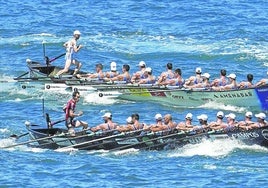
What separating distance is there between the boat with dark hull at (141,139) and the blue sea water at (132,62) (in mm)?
318

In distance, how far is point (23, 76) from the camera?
61.3 m

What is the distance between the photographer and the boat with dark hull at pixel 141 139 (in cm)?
4700

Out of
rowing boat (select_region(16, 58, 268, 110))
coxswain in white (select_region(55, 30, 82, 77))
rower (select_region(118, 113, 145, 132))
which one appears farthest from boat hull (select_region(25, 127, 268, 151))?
coxswain in white (select_region(55, 30, 82, 77))

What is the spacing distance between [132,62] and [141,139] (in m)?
19.6

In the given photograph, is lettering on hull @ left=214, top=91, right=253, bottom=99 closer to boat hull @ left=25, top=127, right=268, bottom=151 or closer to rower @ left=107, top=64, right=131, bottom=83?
rower @ left=107, top=64, right=131, bottom=83

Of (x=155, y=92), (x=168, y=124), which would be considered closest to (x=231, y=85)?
(x=155, y=92)

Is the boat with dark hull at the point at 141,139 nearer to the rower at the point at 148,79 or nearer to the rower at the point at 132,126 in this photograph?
the rower at the point at 132,126

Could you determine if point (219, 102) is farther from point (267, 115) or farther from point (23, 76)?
point (23, 76)

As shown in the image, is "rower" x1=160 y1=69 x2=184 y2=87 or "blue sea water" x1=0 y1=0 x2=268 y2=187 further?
"rower" x1=160 y1=69 x2=184 y2=87

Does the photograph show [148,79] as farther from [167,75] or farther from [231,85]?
[231,85]

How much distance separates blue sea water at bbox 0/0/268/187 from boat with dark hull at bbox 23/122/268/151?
32 centimetres

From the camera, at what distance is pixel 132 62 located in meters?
66.5

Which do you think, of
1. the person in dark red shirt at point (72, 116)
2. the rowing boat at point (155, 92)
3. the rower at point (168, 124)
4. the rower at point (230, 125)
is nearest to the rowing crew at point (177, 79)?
the rowing boat at point (155, 92)

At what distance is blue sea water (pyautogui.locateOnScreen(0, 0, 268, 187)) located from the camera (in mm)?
43562
